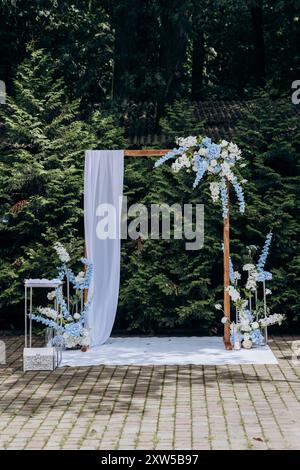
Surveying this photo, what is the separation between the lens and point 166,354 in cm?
1225

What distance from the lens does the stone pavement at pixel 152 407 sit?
7422 mm

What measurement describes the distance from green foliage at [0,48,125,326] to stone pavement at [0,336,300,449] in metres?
2.73

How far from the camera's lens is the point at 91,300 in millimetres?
12688

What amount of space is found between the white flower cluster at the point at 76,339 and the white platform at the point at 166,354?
0.12 metres

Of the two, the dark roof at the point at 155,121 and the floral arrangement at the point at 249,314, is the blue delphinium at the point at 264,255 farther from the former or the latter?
the dark roof at the point at 155,121

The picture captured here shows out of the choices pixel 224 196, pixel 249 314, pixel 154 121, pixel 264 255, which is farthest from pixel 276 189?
pixel 154 121

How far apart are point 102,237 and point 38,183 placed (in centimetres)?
225

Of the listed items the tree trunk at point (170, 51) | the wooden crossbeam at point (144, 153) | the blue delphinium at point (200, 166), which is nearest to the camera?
the blue delphinium at point (200, 166)

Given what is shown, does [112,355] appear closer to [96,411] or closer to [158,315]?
[158,315]

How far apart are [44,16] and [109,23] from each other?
5.59ft

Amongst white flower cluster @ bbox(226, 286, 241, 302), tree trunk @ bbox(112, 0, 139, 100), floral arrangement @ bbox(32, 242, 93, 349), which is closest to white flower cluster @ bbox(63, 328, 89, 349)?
floral arrangement @ bbox(32, 242, 93, 349)

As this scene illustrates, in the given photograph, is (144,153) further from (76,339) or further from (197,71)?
(197,71)

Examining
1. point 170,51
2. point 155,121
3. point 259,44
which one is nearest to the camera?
point 155,121

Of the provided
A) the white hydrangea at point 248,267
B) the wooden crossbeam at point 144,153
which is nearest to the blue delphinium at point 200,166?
the wooden crossbeam at point 144,153
